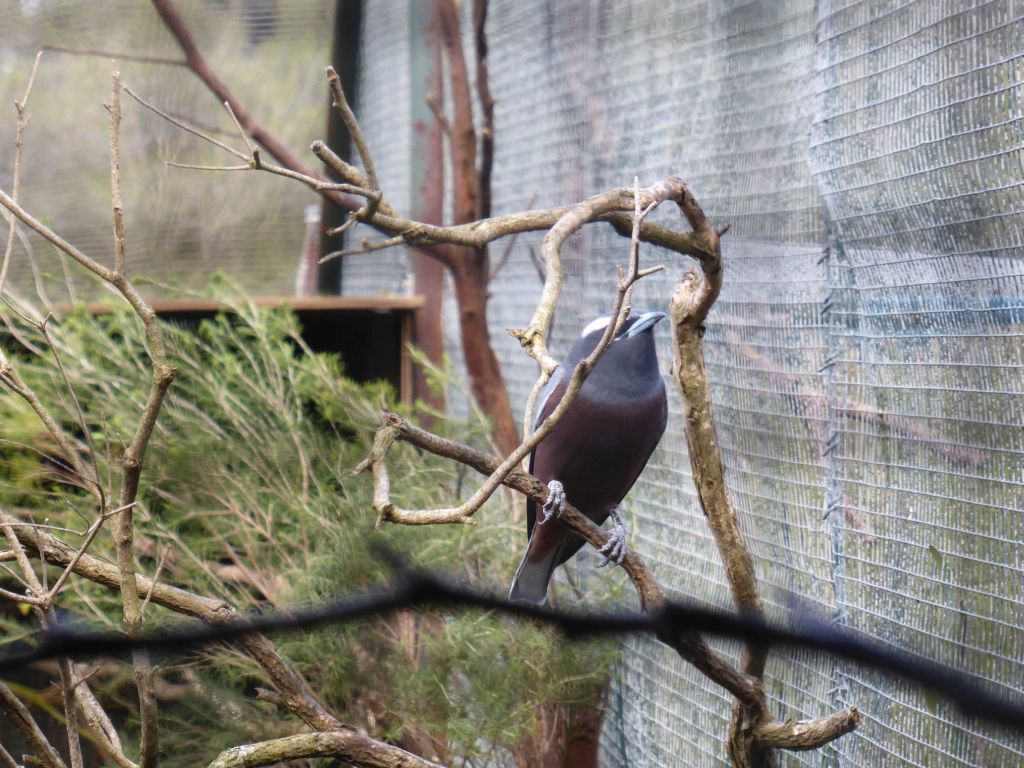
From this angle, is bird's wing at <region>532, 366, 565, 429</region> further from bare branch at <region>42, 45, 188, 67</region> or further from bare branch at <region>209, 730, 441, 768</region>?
bare branch at <region>42, 45, 188, 67</region>

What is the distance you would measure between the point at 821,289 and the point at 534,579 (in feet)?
1.94

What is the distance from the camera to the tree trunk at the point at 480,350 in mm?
1949

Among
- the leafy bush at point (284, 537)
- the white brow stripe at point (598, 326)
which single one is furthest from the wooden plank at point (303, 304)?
the white brow stripe at point (598, 326)

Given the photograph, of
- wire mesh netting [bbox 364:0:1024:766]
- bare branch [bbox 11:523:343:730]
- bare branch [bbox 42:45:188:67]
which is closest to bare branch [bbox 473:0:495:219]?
wire mesh netting [bbox 364:0:1024:766]

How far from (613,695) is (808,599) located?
570mm

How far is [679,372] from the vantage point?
1.13 m

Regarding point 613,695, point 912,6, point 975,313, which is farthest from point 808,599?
point 912,6

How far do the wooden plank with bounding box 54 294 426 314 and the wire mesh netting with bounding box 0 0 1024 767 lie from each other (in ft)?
1.10

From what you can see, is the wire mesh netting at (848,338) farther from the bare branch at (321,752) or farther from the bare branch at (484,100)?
the bare branch at (321,752)

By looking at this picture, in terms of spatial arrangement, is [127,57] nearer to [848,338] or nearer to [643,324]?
[643,324]

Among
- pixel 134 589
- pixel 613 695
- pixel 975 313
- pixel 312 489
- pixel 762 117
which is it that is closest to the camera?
pixel 134 589

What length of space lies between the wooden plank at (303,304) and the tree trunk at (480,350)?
41 cm

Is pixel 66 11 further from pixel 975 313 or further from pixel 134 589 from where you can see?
pixel 975 313

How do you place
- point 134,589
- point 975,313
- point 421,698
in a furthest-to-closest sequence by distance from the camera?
point 421,698
point 975,313
point 134,589
